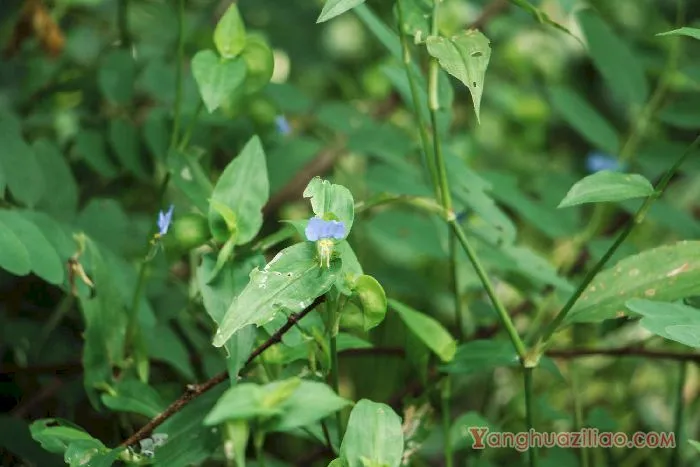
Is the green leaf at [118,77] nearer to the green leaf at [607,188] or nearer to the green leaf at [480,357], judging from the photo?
the green leaf at [480,357]

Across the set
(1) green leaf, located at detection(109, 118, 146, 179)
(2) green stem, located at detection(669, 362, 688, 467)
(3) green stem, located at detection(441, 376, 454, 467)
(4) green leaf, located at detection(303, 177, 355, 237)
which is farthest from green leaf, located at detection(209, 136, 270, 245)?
(2) green stem, located at detection(669, 362, 688, 467)

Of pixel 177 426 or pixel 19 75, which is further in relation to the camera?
pixel 19 75

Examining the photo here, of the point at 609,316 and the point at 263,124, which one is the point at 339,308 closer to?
the point at 609,316

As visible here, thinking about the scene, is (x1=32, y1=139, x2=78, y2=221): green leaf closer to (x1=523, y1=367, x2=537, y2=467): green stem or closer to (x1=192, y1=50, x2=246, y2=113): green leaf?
(x1=192, y1=50, x2=246, y2=113): green leaf

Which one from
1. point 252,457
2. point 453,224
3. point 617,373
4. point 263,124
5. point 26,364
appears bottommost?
point 617,373

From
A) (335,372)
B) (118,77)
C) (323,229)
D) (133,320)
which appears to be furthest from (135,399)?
(118,77)

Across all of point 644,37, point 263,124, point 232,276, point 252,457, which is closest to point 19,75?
point 263,124

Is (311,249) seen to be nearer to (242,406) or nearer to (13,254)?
(242,406)
